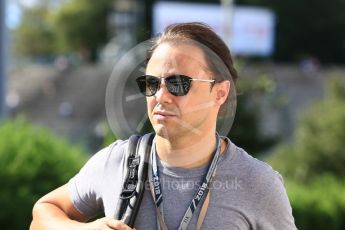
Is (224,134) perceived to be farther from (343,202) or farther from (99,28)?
(99,28)

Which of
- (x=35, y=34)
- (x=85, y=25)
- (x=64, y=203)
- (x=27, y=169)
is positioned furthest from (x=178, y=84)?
(x=35, y=34)

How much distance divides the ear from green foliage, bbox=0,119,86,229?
3609 mm

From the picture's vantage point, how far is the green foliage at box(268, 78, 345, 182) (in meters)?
10.9

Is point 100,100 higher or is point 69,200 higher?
point 69,200

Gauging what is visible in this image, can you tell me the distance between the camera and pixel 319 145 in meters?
11.3

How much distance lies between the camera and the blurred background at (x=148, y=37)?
6215 mm

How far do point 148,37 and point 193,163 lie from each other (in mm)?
632

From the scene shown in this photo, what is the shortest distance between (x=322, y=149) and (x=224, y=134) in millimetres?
9142

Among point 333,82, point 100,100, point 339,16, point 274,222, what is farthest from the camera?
point 339,16

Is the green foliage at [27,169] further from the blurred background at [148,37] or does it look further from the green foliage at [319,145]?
the green foliage at [319,145]

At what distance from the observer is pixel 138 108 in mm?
2469

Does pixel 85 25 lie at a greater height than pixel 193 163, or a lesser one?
lesser

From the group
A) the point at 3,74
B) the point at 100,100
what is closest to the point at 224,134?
the point at 3,74

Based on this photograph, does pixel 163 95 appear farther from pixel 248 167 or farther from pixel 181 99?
pixel 248 167
